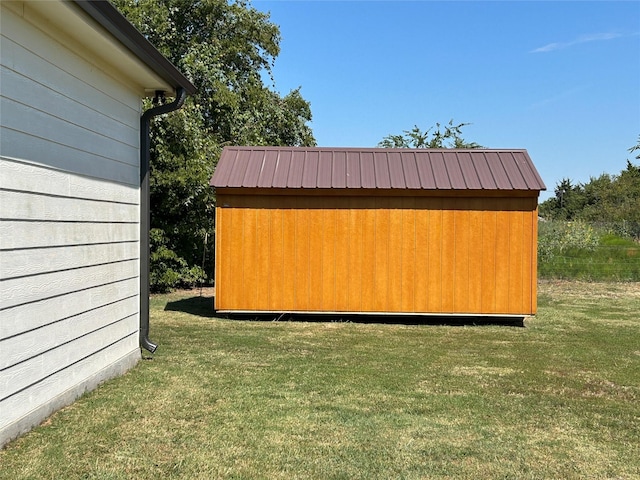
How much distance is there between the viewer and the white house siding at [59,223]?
10.1 ft

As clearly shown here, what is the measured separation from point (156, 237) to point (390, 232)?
534cm

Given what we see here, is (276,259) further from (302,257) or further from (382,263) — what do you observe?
(382,263)

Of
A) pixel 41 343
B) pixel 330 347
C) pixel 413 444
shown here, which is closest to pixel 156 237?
pixel 330 347

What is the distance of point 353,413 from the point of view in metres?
3.73

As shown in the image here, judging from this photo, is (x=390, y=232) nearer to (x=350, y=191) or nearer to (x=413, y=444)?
(x=350, y=191)

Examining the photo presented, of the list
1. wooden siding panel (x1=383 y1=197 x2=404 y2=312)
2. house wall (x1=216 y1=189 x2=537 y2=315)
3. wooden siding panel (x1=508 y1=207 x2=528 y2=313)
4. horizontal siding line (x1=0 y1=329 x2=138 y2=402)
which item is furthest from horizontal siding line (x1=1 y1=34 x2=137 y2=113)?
wooden siding panel (x1=508 y1=207 x2=528 y2=313)

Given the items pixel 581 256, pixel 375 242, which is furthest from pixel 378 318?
pixel 581 256

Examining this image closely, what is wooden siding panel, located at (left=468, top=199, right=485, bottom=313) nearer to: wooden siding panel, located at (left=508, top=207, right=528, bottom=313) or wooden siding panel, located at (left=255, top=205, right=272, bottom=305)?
wooden siding panel, located at (left=508, top=207, right=528, bottom=313)

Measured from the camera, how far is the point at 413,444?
10.5ft

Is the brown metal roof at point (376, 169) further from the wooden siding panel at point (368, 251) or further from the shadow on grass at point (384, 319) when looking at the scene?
the shadow on grass at point (384, 319)

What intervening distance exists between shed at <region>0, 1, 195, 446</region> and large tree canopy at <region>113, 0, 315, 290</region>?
18.6 feet

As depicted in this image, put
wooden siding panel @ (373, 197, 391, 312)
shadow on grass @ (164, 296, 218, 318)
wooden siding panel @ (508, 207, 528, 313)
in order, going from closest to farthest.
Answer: wooden siding panel @ (508, 207, 528, 313)
wooden siding panel @ (373, 197, 391, 312)
shadow on grass @ (164, 296, 218, 318)

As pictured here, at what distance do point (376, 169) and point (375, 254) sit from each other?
1278 millimetres

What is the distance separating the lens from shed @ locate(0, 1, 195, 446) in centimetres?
309
